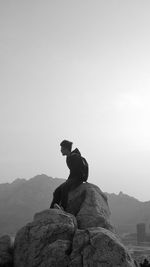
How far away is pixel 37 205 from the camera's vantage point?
6757 inches

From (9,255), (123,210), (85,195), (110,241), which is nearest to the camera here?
(110,241)

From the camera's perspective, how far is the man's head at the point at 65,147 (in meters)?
13.5

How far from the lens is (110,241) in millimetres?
8391

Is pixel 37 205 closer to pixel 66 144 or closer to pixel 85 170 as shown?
pixel 66 144

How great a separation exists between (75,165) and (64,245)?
4.79m

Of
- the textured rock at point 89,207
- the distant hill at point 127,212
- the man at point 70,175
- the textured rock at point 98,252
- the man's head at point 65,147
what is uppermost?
the distant hill at point 127,212

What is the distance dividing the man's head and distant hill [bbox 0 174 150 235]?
133 meters

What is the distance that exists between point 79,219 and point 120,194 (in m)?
190

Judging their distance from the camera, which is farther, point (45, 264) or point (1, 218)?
point (1, 218)

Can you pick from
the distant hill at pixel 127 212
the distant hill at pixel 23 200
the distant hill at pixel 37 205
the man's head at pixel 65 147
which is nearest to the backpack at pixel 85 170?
the man's head at pixel 65 147

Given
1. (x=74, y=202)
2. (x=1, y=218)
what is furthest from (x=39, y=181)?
(x=74, y=202)

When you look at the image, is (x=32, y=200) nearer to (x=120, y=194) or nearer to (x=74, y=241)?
(x=120, y=194)

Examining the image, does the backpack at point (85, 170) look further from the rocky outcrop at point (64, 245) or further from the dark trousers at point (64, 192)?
the rocky outcrop at point (64, 245)

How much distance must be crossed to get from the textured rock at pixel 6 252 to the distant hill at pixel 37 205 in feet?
444
